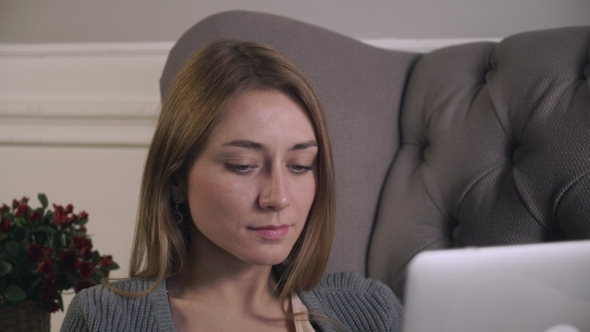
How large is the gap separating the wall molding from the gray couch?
18.7 inches

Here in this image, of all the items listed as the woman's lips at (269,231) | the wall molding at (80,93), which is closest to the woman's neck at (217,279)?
the woman's lips at (269,231)

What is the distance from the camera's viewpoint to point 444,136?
4.64 ft

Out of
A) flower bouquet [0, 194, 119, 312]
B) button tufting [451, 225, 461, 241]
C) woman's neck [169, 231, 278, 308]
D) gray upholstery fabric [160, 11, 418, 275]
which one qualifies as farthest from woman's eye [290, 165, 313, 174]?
flower bouquet [0, 194, 119, 312]

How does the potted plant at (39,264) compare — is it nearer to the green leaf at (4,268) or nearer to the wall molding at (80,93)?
the green leaf at (4,268)

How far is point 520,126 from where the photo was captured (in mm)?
1308

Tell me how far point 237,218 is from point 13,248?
56 cm

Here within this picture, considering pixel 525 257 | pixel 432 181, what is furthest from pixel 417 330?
pixel 432 181

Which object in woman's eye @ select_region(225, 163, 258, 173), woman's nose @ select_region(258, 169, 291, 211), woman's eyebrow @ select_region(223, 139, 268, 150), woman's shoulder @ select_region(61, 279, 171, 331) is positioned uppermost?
woman's eyebrow @ select_region(223, 139, 268, 150)

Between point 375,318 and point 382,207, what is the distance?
343 mm

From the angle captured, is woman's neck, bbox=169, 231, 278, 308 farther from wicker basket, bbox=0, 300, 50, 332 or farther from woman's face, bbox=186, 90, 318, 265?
wicker basket, bbox=0, 300, 50, 332

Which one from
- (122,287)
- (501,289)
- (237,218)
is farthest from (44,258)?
(501,289)

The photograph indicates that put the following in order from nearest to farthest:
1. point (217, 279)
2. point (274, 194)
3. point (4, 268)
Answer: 1. point (274, 194)
2. point (217, 279)
3. point (4, 268)

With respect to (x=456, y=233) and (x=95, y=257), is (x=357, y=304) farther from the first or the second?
(x=95, y=257)

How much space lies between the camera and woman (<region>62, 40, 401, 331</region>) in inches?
41.0
